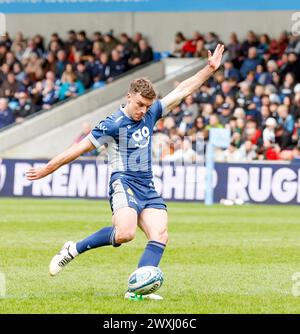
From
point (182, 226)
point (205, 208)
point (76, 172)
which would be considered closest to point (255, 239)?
point (182, 226)

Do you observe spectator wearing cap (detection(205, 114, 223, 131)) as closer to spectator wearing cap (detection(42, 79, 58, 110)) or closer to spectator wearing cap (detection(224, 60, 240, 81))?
spectator wearing cap (detection(224, 60, 240, 81))

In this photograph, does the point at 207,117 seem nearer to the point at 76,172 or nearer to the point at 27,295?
the point at 76,172

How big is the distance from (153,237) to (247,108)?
17631 millimetres

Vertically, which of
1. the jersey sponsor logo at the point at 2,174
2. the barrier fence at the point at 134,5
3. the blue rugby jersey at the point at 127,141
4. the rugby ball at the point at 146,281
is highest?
the barrier fence at the point at 134,5

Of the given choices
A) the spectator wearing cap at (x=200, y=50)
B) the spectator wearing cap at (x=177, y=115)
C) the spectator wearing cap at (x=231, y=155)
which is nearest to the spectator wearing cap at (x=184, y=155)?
the spectator wearing cap at (x=231, y=155)

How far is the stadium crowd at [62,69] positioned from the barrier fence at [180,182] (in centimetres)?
498

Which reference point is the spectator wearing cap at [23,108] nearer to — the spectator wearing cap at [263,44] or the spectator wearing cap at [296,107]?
the spectator wearing cap at [263,44]

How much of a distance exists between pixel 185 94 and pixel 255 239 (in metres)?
5.79

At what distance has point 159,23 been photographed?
34.5 m

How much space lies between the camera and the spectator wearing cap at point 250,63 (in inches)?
1152

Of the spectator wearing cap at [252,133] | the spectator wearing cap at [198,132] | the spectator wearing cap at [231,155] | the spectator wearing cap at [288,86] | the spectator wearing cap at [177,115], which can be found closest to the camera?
the spectator wearing cap at [231,155]

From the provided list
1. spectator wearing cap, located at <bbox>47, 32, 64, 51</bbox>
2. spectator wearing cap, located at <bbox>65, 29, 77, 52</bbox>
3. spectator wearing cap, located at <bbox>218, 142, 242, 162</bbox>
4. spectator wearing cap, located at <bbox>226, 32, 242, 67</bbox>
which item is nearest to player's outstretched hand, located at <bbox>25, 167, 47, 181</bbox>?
spectator wearing cap, located at <bbox>218, 142, 242, 162</bbox>

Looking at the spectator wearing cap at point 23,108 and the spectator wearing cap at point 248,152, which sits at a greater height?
the spectator wearing cap at point 23,108

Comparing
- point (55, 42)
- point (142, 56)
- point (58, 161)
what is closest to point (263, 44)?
point (142, 56)
